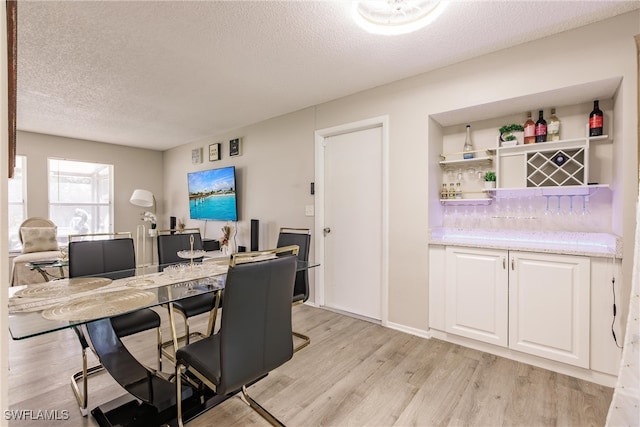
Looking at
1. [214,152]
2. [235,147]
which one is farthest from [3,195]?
[214,152]

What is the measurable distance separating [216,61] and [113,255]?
1763 millimetres

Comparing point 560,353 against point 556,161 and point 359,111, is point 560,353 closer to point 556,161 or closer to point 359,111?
point 556,161

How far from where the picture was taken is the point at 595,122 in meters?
2.13

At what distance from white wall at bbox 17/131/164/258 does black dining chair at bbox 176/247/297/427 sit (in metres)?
5.08

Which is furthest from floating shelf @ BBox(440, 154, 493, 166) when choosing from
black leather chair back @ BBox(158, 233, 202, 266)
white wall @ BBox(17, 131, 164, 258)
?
white wall @ BBox(17, 131, 164, 258)

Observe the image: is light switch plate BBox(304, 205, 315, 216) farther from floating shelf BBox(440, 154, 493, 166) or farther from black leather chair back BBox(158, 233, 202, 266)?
floating shelf BBox(440, 154, 493, 166)

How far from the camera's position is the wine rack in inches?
86.0

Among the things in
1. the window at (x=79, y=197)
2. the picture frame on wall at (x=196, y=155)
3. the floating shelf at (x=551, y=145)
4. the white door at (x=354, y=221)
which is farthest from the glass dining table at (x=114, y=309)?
the window at (x=79, y=197)

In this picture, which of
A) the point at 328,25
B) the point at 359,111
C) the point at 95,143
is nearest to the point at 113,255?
the point at 328,25

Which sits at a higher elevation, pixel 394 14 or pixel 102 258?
pixel 394 14

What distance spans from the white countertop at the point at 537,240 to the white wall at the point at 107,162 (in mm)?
5496

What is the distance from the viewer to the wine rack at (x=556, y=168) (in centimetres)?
219

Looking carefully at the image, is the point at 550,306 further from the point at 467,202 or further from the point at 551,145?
the point at 551,145

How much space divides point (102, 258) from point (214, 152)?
2.81m
